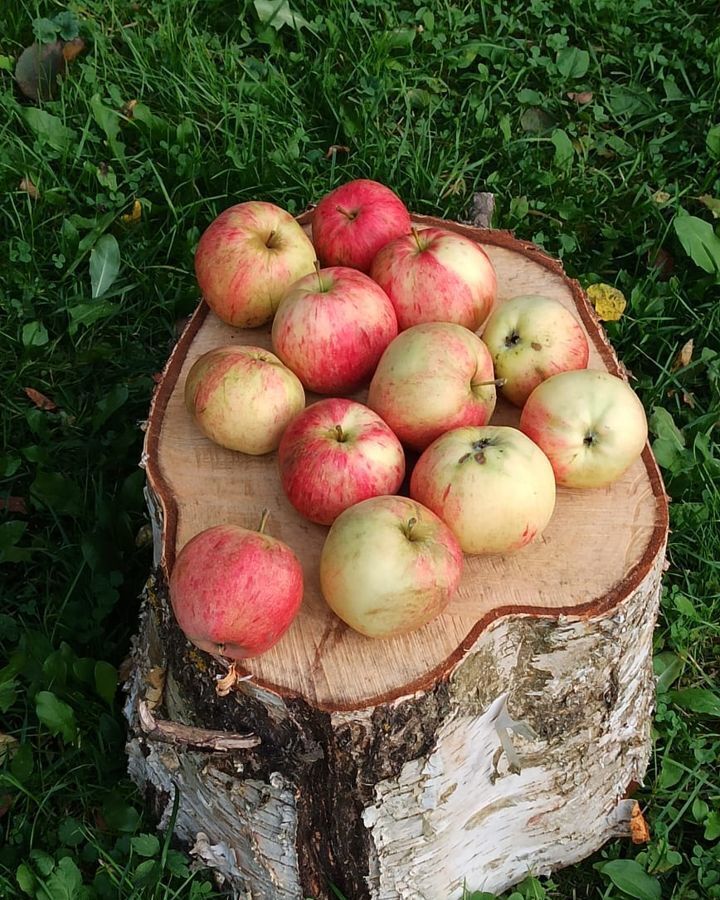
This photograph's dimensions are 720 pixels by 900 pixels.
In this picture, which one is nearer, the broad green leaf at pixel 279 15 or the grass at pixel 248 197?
the grass at pixel 248 197

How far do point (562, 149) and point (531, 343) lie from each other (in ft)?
6.04

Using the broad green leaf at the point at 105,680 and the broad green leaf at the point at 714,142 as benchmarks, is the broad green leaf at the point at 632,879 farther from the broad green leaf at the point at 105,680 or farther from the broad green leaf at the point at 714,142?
the broad green leaf at the point at 714,142

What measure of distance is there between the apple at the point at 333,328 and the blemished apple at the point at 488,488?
356 mm

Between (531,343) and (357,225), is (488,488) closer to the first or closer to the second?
(531,343)

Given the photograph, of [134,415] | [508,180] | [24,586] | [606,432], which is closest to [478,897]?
[606,432]

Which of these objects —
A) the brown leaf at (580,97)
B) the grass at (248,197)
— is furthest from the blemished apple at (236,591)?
the brown leaf at (580,97)

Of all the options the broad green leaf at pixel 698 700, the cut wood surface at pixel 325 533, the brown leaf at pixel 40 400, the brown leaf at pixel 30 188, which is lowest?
the brown leaf at pixel 40 400

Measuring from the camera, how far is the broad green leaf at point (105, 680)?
2.66m

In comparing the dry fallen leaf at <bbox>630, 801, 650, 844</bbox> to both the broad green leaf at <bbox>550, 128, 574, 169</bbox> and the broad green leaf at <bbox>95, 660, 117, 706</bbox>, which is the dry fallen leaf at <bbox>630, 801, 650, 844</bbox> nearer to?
the broad green leaf at <bbox>95, 660, 117, 706</bbox>

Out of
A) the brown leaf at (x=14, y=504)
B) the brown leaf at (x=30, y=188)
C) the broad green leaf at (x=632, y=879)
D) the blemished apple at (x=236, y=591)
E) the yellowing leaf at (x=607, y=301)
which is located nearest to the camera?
the blemished apple at (x=236, y=591)

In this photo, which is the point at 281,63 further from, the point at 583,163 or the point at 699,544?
the point at 699,544

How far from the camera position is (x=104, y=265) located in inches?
139

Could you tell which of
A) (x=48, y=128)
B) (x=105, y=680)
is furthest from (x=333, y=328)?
(x=48, y=128)

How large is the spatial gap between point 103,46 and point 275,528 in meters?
2.65
